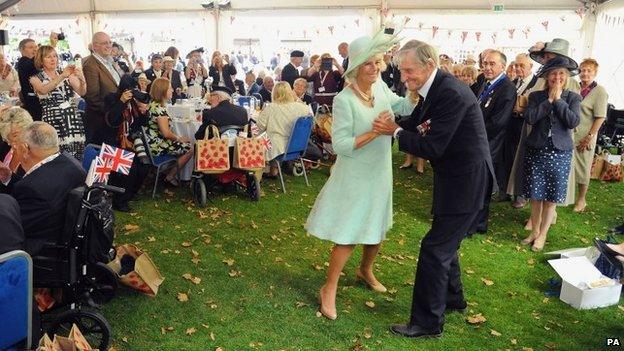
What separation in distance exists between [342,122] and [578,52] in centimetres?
1146

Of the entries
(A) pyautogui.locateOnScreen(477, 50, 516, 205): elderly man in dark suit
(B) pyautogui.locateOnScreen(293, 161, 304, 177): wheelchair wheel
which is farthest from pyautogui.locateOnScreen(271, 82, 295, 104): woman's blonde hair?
(A) pyautogui.locateOnScreen(477, 50, 516, 205): elderly man in dark suit

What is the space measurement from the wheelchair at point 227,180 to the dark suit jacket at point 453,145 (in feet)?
10.2

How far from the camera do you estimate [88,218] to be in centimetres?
292

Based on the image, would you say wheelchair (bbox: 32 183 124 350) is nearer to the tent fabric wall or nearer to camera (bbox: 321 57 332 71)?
camera (bbox: 321 57 332 71)

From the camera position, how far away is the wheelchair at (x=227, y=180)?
18.5 ft

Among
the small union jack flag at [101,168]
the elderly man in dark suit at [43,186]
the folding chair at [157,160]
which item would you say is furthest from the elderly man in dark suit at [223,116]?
the elderly man in dark suit at [43,186]

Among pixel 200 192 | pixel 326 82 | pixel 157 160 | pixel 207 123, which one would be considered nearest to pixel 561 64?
pixel 207 123

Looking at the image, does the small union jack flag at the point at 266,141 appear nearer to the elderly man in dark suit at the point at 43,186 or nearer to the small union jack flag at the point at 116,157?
the small union jack flag at the point at 116,157

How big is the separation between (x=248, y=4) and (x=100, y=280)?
39.4 feet

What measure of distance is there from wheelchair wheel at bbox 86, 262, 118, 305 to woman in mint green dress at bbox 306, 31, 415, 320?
4.14 ft

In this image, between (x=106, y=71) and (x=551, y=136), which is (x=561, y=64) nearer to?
(x=551, y=136)

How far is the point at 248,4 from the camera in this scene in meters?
14.0

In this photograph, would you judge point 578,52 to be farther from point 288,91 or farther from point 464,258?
point 464,258

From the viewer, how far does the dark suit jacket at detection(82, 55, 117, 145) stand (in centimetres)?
556
